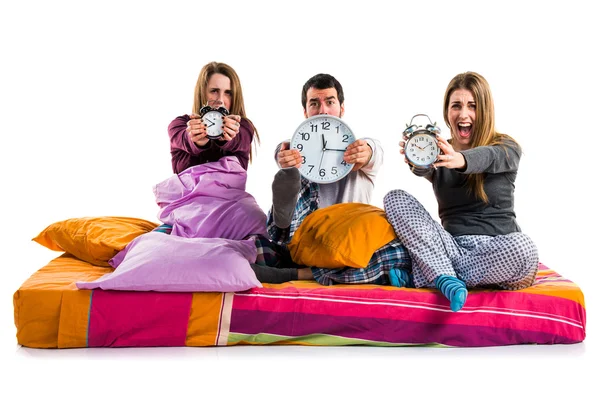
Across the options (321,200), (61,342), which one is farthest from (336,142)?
(61,342)

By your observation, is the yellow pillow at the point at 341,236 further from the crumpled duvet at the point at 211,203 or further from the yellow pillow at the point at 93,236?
the yellow pillow at the point at 93,236

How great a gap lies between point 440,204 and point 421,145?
447 mm

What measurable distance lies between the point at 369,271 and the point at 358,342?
37 centimetres

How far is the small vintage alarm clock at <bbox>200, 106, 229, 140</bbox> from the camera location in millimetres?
4676

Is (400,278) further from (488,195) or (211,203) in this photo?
(211,203)

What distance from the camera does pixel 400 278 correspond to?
4.07 meters

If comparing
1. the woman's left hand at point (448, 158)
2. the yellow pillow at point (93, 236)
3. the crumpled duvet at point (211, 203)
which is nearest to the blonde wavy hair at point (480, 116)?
the woman's left hand at point (448, 158)

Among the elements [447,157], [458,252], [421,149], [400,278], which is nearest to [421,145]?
[421,149]

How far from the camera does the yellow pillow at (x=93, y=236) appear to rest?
4.50 meters

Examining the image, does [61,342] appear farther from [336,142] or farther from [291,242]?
[336,142]

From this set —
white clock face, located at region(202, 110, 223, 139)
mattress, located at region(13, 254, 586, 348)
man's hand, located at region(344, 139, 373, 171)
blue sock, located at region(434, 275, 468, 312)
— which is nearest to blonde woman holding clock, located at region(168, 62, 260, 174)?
A: white clock face, located at region(202, 110, 223, 139)

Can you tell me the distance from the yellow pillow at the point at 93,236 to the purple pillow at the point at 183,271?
0.48 metres

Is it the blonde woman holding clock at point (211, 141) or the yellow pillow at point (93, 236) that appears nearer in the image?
the yellow pillow at point (93, 236)

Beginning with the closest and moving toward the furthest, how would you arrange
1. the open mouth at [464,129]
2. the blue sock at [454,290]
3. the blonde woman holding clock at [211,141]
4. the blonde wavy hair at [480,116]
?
the blue sock at [454,290] → the blonde wavy hair at [480,116] → the open mouth at [464,129] → the blonde woman holding clock at [211,141]
